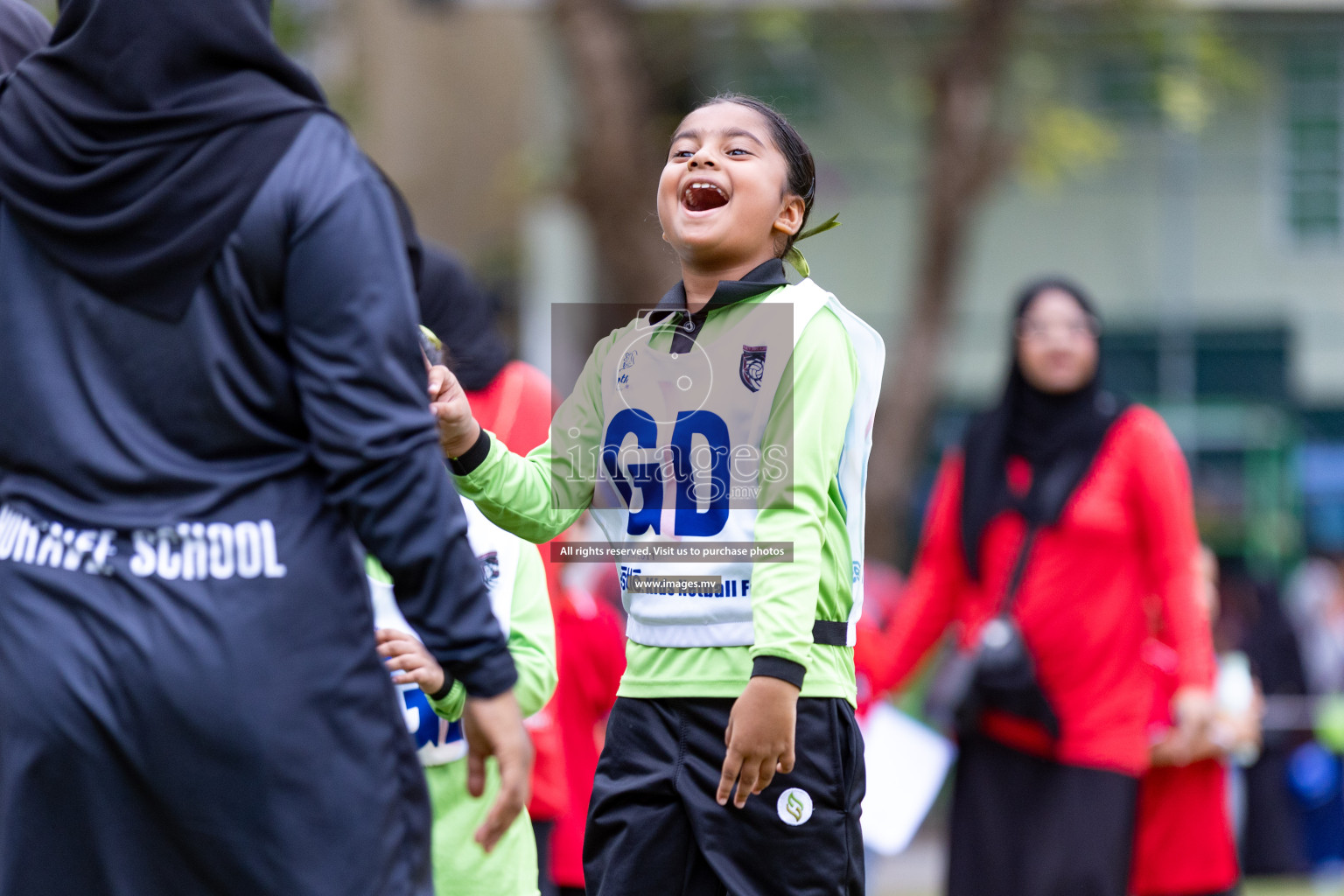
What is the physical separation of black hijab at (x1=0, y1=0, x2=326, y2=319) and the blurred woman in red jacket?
121 inches

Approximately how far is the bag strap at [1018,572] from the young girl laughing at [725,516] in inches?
75.8

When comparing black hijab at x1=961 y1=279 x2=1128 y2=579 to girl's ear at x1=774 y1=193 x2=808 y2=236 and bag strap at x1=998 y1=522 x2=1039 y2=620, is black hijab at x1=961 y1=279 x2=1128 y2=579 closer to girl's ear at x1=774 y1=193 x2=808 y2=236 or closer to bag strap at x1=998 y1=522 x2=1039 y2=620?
bag strap at x1=998 y1=522 x2=1039 y2=620

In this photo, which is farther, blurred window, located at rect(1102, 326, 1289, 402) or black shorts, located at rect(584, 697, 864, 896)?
blurred window, located at rect(1102, 326, 1289, 402)

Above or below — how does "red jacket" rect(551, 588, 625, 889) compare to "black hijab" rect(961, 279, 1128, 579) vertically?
below

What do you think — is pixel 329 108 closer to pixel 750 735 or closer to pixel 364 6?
pixel 750 735

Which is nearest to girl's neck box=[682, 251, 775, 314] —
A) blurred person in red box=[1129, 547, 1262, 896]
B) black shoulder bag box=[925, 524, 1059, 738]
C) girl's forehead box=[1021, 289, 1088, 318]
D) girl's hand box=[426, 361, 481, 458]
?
girl's hand box=[426, 361, 481, 458]

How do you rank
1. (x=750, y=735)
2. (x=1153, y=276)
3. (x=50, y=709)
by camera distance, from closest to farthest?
1. (x=50, y=709)
2. (x=750, y=735)
3. (x=1153, y=276)

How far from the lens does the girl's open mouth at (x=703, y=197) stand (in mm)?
2906

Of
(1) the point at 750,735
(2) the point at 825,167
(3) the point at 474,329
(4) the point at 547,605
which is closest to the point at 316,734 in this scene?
(1) the point at 750,735

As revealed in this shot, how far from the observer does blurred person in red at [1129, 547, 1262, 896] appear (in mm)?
4930

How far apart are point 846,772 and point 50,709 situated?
4.40ft

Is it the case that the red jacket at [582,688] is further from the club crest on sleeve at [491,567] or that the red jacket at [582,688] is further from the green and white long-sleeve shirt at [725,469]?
the green and white long-sleeve shirt at [725,469]

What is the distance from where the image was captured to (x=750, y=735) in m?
2.59

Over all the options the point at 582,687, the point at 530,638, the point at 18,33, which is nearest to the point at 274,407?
the point at 530,638
